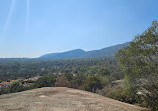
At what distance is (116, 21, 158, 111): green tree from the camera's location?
10469mm

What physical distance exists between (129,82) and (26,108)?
967 cm

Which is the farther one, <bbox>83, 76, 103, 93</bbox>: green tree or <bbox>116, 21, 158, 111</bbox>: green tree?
<bbox>83, 76, 103, 93</bbox>: green tree

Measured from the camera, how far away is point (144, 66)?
10.8 meters

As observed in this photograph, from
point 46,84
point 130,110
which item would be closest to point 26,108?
point 130,110

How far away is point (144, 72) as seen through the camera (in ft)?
34.8

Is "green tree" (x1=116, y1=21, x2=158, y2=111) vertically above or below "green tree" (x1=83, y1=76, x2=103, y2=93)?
above

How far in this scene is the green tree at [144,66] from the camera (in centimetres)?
1047

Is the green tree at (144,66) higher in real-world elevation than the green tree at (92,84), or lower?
higher

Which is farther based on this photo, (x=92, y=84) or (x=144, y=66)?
(x=92, y=84)

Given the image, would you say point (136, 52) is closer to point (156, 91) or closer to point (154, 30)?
point (154, 30)

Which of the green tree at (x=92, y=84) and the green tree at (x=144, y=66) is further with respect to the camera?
the green tree at (x=92, y=84)

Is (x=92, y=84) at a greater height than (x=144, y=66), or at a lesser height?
lesser

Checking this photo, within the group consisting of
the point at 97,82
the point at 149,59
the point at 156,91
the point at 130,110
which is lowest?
the point at 97,82

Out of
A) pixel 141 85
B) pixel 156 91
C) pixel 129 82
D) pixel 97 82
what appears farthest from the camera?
pixel 97 82
